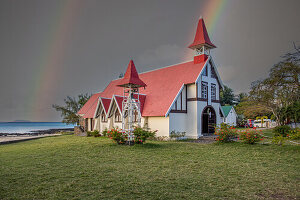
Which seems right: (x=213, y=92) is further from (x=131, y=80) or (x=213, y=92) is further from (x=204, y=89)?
(x=131, y=80)

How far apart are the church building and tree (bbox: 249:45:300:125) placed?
5.21 m

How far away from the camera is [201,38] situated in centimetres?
2245

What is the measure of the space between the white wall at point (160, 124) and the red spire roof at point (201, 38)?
27.6 feet

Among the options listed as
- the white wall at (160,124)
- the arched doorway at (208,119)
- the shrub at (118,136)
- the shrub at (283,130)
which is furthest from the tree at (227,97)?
the shrub at (118,136)

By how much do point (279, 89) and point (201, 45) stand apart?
349 inches

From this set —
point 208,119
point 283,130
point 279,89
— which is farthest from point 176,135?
point 279,89

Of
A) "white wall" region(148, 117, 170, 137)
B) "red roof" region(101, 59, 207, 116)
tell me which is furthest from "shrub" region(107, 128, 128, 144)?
"white wall" region(148, 117, 170, 137)

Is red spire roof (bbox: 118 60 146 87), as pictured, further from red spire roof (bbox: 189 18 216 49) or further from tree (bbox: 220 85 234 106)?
tree (bbox: 220 85 234 106)

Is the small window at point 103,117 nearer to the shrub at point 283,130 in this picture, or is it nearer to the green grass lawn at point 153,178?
the green grass lawn at point 153,178

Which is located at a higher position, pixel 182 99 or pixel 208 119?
pixel 182 99

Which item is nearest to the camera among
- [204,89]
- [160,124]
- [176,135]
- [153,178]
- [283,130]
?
[153,178]

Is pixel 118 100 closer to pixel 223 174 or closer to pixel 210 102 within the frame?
pixel 210 102

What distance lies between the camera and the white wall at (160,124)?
19.2 metres

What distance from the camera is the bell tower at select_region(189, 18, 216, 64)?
22.0m
